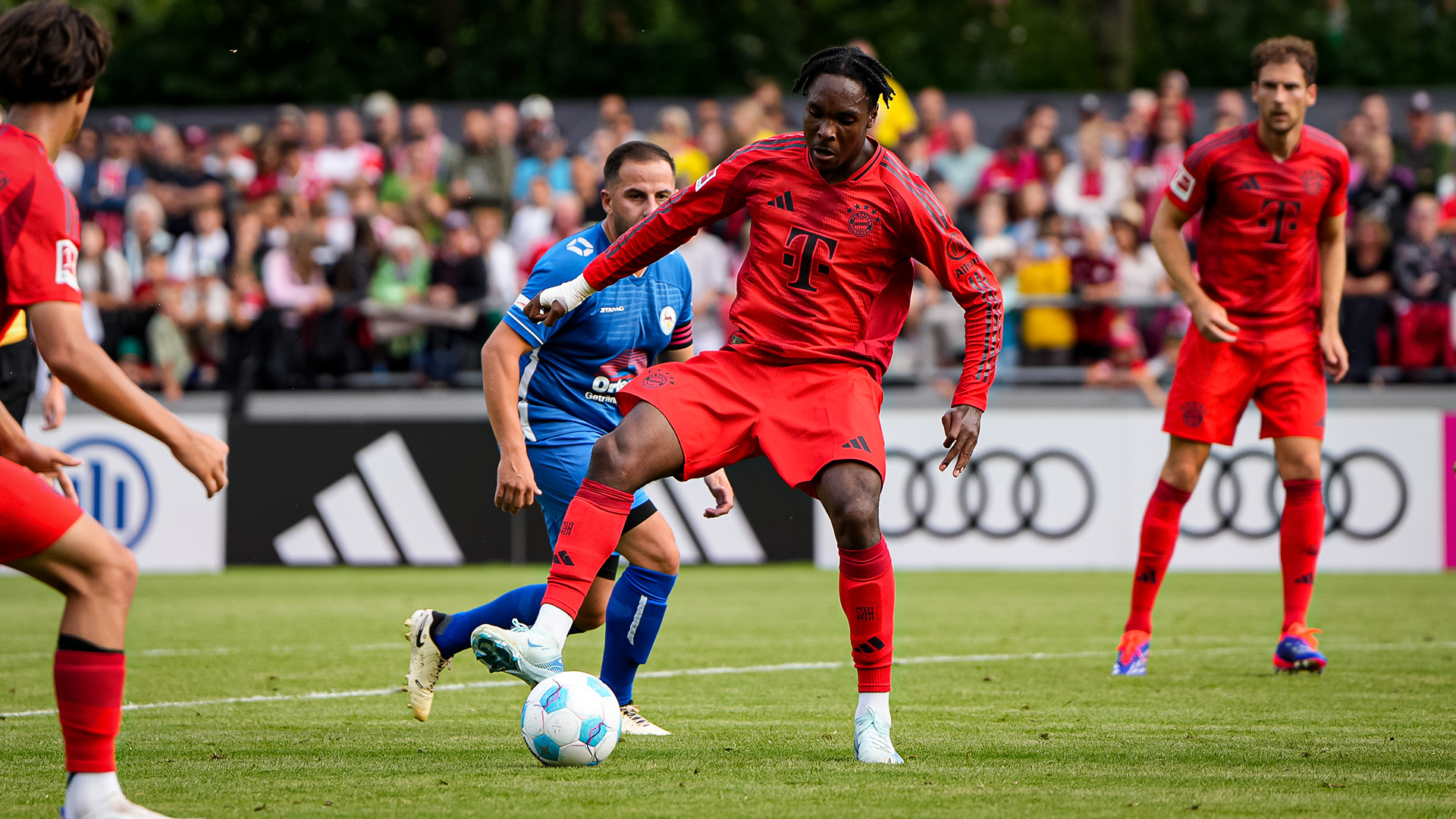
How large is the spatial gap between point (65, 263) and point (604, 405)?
2574 millimetres

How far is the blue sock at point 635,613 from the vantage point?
19.4 ft

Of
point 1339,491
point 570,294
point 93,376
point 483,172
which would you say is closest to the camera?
point 93,376

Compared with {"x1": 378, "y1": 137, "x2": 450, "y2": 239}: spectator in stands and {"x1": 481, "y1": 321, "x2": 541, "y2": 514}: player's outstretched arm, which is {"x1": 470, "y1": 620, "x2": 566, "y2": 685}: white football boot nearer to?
{"x1": 481, "y1": 321, "x2": 541, "y2": 514}: player's outstretched arm

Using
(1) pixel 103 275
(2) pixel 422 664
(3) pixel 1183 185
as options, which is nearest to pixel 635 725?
(2) pixel 422 664

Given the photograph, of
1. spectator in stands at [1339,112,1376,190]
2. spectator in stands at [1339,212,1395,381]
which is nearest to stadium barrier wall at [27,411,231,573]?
spectator in stands at [1339,212,1395,381]

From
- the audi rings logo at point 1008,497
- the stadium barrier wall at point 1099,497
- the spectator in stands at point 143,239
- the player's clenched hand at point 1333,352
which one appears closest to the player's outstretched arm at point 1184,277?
the player's clenched hand at point 1333,352

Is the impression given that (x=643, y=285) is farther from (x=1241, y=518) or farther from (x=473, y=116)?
(x=473, y=116)

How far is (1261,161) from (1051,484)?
680cm

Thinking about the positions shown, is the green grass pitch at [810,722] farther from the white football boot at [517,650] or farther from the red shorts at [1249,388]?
the red shorts at [1249,388]

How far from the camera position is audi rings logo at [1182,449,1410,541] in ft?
45.5

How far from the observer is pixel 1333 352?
25.9 ft

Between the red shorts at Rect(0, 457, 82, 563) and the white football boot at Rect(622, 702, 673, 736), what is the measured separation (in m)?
2.44

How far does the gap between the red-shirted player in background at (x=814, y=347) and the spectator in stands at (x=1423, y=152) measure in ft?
39.8

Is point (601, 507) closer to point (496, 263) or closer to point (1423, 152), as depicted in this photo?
point (496, 263)
